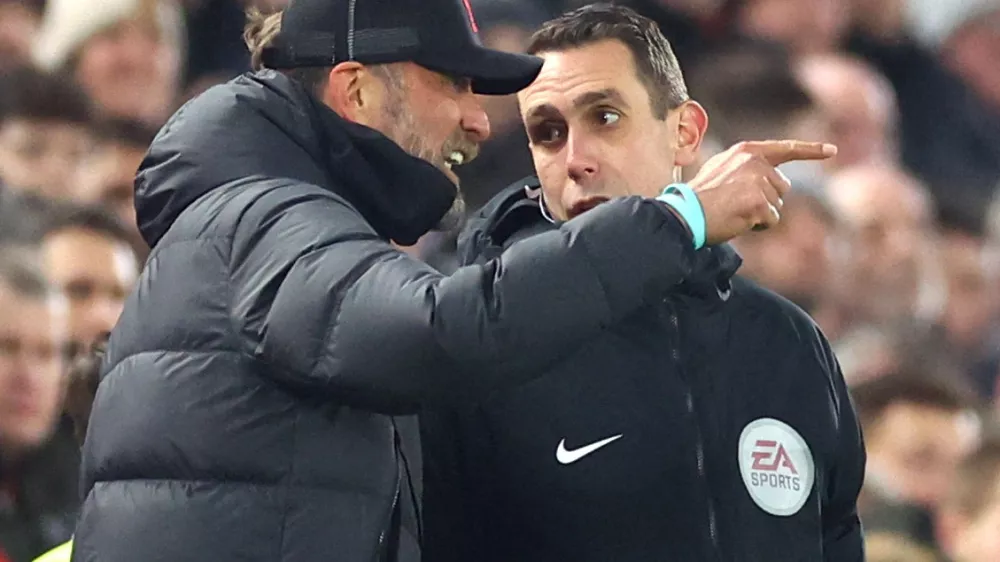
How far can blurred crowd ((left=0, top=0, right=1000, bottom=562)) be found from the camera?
3.51 meters

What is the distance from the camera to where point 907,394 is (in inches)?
177

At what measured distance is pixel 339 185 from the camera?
1.79m

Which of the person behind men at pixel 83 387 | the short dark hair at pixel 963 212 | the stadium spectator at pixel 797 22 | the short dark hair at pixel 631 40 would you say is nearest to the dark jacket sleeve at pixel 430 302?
the short dark hair at pixel 631 40

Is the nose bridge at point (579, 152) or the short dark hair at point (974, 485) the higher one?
the nose bridge at point (579, 152)

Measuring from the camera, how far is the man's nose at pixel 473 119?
1912 mm

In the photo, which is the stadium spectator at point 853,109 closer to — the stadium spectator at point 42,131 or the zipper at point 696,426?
the stadium spectator at point 42,131

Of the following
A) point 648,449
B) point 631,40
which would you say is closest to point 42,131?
point 631,40

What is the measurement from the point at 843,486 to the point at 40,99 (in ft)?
7.98

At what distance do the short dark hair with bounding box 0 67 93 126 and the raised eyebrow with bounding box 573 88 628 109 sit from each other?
207 cm

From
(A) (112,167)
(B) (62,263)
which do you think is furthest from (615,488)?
(A) (112,167)

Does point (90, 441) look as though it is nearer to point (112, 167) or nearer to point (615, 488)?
point (615, 488)

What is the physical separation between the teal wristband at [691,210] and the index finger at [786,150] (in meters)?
0.11

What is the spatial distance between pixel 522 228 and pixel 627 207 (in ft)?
2.01

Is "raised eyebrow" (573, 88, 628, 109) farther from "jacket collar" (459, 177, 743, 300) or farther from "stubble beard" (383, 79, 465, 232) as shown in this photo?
"stubble beard" (383, 79, 465, 232)
